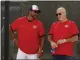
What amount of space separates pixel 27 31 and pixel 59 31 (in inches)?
22.1

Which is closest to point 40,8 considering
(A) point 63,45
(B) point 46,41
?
(B) point 46,41

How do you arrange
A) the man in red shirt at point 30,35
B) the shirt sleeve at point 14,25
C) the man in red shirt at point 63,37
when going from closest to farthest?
the man in red shirt at point 63,37 < the man in red shirt at point 30,35 < the shirt sleeve at point 14,25

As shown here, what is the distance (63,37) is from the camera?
4.41 meters

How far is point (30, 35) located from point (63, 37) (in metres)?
0.58

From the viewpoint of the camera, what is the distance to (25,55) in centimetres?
457

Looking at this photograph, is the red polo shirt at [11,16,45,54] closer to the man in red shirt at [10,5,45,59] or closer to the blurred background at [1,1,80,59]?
the man in red shirt at [10,5,45,59]

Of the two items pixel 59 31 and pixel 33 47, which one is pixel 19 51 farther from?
pixel 59 31

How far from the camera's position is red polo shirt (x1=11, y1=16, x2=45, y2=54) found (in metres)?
4.55

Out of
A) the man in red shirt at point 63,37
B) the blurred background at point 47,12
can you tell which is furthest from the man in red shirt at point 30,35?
the blurred background at point 47,12

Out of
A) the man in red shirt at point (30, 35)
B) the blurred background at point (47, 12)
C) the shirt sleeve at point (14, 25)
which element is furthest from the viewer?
the blurred background at point (47, 12)

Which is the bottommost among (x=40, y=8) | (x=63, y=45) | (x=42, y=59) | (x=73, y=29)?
(x=42, y=59)

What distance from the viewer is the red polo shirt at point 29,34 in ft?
14.9

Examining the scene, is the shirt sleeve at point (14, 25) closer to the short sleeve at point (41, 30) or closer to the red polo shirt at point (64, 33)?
the short sleeve at point (41, 30)

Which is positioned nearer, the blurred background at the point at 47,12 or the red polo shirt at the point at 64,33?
the red polo shirt at the point at 64,33
